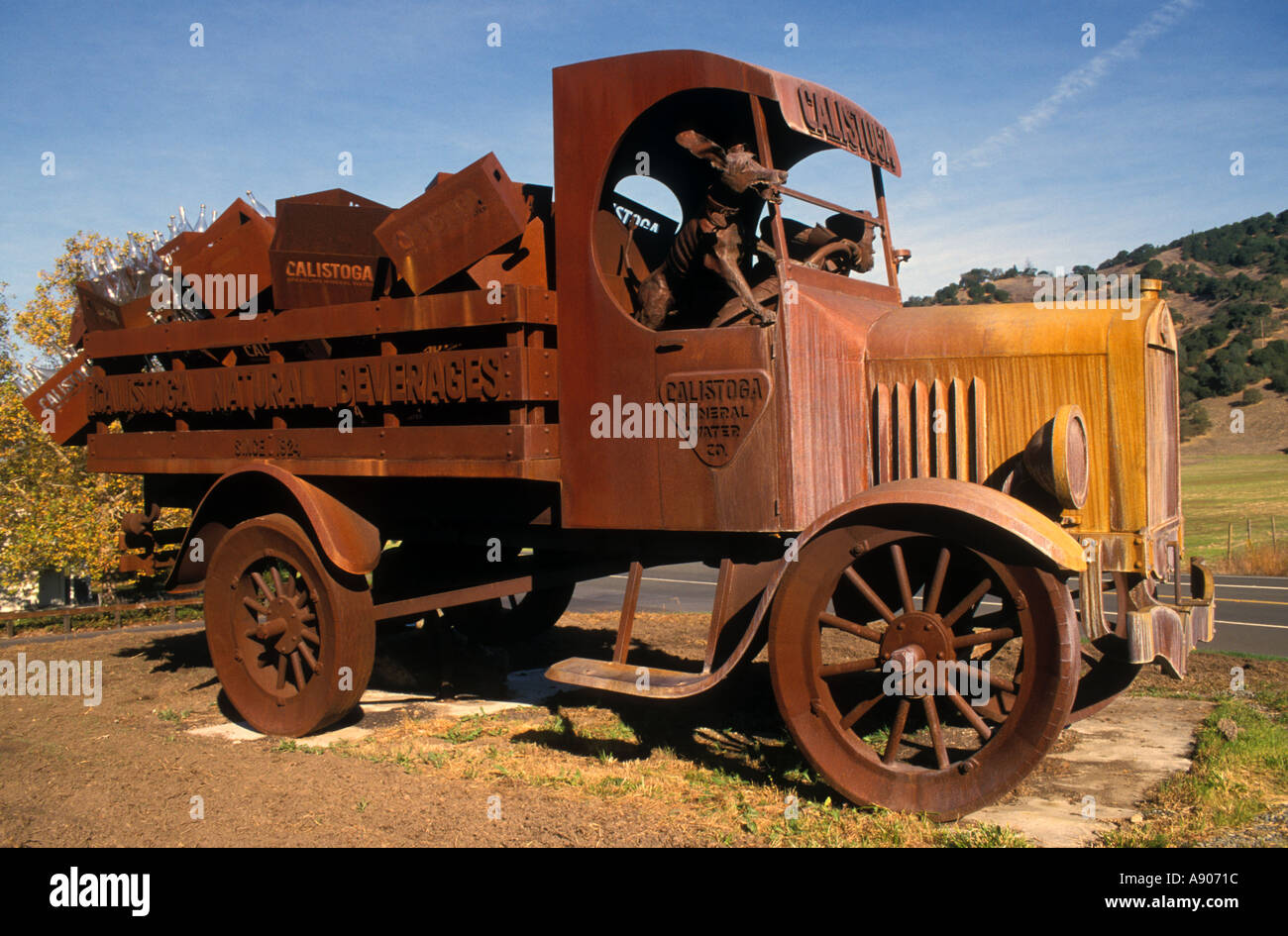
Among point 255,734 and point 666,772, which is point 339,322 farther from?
point 666,772

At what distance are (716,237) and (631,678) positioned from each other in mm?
2146

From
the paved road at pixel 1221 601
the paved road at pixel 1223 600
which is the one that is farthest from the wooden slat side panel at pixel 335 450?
the paved road at pixel 1223 600

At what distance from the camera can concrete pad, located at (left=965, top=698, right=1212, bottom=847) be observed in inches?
166

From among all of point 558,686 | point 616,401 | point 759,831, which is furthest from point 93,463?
point 759,831

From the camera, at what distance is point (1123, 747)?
17.6 ft

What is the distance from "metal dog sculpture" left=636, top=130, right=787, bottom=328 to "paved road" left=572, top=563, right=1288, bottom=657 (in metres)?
6.63

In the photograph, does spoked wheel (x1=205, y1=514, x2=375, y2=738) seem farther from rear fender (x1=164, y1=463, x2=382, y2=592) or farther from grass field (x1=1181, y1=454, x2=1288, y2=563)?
grass field (x1=1181, y1=454, x2=1288, y2=563)

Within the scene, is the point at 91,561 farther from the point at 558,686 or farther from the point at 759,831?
the point at 759,831

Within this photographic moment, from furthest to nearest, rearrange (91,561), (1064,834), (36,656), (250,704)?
(91,561), (36,656), (250,704), (1064,834)

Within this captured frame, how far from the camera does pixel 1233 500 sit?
30.0 meters

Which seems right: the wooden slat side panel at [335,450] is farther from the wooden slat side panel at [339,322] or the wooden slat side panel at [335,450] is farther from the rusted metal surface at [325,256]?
the rusted metal surface at [325,256]

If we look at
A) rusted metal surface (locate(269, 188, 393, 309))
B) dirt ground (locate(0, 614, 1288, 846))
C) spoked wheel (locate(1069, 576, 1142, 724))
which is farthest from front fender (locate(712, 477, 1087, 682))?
rusted metal surface (locate(269, 188, 393, 309))

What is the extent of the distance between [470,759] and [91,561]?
39.1 feet

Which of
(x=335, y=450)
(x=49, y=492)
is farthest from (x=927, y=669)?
(x=49, y=492)
